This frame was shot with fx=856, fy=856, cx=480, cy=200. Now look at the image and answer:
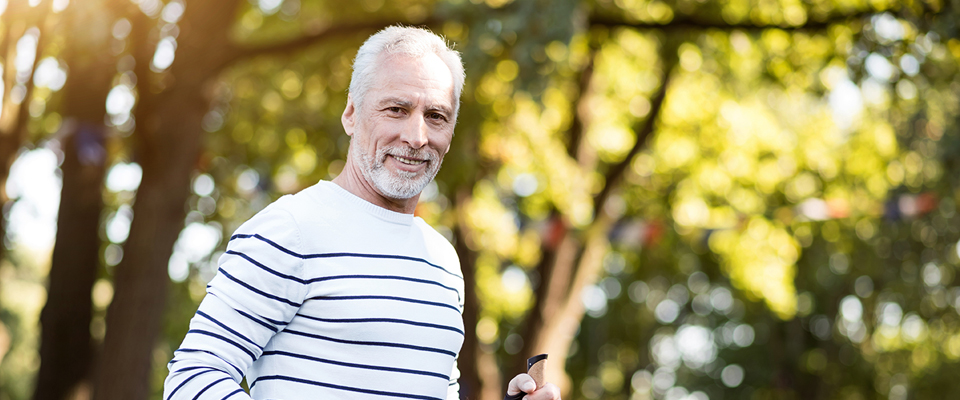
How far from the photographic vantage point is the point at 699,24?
7762 millimetres

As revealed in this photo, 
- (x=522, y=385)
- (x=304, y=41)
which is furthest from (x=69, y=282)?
(x=522, y=385)

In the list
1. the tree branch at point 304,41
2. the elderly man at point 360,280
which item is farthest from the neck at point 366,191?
the tree branch at point 304,41

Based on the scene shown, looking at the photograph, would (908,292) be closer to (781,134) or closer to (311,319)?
(781,134)

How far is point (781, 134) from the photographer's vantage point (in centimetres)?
1206

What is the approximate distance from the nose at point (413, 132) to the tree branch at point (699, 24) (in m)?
6.06

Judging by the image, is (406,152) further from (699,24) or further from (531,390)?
(699,24)

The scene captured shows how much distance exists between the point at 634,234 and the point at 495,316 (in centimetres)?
761

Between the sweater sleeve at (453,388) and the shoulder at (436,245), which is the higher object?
the shoulder at (436,245)

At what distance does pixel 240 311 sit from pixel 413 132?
56 centimetres

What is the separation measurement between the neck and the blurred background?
175 inches

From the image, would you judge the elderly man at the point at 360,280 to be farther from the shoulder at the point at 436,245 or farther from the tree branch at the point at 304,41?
the tree branch at the point at 304,41

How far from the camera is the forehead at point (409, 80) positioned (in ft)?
6.36

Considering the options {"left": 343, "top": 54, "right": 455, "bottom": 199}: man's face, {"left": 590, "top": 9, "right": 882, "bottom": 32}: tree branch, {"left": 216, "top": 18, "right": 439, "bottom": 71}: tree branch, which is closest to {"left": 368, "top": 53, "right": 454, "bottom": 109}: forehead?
{"left": 343, "top": 54, "right": 455, "bottom": 199}: man's face

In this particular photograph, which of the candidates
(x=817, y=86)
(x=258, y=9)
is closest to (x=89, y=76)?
(x=258, y=9)
